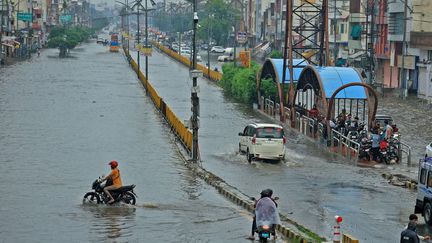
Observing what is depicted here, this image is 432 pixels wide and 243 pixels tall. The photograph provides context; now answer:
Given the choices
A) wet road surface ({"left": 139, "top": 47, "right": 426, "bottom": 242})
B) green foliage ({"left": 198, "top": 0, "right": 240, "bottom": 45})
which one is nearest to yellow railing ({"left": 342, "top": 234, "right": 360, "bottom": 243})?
wet road surface ({"left": 139, "top": 47, "right": 426, "bottom": 242})

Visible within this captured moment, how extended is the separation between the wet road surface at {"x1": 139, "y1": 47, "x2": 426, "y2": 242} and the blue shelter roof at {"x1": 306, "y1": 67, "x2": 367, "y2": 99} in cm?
235

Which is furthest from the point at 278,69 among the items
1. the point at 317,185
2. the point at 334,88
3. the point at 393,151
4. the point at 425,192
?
the point at 425,192

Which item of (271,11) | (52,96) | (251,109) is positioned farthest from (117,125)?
(271,11)

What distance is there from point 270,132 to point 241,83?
2925 centimetres

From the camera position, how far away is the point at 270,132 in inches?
1372

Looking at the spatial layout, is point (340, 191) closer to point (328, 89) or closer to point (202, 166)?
point (202, 166)

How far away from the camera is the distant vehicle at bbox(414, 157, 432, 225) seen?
22734mm

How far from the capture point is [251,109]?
2351 inches

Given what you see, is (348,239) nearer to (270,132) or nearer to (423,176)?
(423,176)

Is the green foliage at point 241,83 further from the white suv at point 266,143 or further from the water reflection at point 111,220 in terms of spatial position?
the water reflection at point 111,220

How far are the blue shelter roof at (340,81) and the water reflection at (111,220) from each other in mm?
20371

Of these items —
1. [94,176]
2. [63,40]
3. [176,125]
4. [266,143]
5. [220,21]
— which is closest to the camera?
[94,176]

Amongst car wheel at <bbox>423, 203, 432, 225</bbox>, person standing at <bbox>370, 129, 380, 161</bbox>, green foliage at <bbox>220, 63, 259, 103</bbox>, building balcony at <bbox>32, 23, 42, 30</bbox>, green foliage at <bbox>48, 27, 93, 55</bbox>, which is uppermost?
car wheel at <bbox>423, 203, 432, 225</bbox>

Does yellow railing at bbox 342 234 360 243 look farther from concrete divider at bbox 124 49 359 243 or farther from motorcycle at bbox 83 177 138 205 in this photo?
motorcycle at bbox 83 177 138 205
